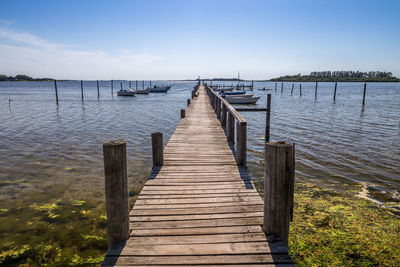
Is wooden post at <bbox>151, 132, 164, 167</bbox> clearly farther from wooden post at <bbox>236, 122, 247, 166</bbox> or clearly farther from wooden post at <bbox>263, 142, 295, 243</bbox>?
wooden post at <bbox>263, 142, 295, 243</bbox>

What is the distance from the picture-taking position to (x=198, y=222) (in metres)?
3.47

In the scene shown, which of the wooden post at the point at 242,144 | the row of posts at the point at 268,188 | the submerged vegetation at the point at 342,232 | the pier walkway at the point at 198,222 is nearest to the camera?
the pier walkway at the point at 198,222

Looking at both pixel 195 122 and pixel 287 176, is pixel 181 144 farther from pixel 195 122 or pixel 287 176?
pixel 287 176

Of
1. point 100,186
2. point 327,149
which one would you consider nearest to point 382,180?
point 327,149

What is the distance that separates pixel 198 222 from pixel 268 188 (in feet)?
3.58

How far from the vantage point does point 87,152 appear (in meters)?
10.6

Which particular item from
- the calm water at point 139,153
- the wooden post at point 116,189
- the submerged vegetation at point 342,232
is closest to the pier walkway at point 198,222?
the wooden post at point 116,189

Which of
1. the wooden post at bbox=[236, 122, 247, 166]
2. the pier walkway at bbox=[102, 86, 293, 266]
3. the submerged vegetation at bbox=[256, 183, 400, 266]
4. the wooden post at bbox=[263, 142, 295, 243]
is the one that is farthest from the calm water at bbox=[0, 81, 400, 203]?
the wooden post at bbox=[263, 142, 295, 243]

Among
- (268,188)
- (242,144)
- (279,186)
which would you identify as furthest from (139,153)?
(279,186)

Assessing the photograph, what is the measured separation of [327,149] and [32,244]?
1051 cm

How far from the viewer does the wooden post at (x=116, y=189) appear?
2.82 m

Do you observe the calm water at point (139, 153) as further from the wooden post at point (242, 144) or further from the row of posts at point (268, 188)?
the row of posts at point (268, 188)

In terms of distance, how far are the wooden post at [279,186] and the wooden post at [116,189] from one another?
1.67 metres

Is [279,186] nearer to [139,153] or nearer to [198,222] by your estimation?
[198,222]
